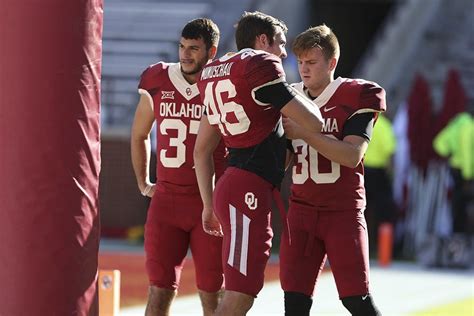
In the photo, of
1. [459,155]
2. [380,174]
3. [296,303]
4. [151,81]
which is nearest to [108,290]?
[151,81]

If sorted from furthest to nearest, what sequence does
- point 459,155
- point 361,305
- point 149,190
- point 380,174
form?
point 380,174
point 459,155
point 149,190
point 361,305

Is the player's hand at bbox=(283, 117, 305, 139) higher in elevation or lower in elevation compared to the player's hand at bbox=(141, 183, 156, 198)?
higher

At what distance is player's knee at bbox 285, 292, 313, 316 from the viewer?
6.90 meters

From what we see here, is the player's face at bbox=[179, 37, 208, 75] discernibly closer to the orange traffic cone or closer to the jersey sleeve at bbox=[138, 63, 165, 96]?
the jersey sleeve at bbox=[138, 63, 165, 96]

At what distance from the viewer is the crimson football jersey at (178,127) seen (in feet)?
25.2

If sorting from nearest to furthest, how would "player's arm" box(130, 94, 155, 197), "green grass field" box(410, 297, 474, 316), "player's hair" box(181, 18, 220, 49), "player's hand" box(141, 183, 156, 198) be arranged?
"player's hair" box(181, 18, 220, 49) → "player's arm" box(130, 94, 155, 197) → "player's hand" box(141, 183, 156, 198) → "green grass field" box(410, 297, 474, 316)

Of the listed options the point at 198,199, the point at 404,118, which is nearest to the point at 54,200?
the point at 198,199

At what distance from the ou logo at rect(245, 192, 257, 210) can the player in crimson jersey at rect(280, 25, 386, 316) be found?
→ 0.48m

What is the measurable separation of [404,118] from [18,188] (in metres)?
13.4

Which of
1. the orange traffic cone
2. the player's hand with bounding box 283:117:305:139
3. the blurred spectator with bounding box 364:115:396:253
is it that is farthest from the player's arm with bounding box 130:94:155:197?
the blurred spectator with bounding box 364:115:396:253

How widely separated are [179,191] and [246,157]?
47.3 inches

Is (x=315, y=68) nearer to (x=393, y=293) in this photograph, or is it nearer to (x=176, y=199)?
(x=176, y=199)

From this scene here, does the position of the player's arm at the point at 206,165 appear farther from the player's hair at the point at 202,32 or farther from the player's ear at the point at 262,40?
the player's hair at the point at 202,32

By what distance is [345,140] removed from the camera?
678 cm
